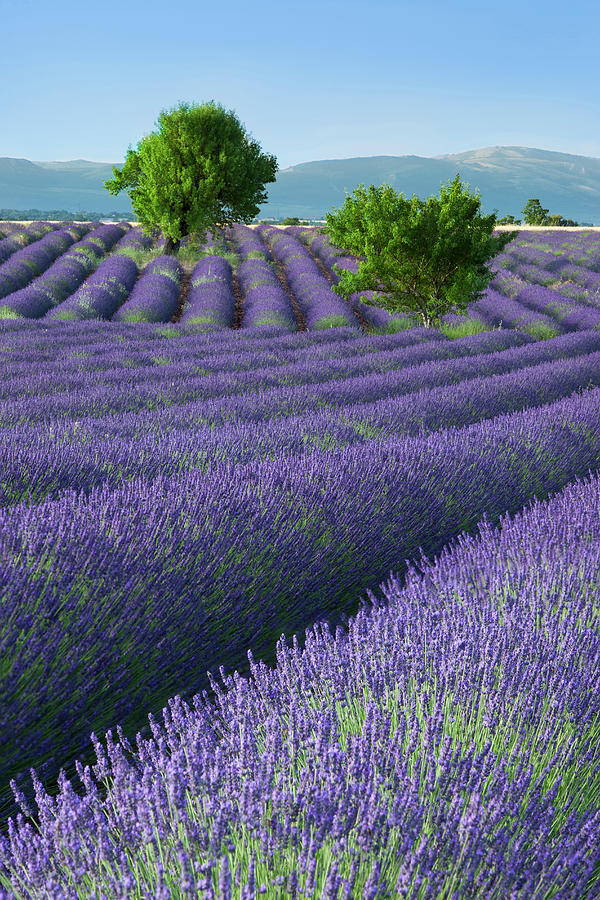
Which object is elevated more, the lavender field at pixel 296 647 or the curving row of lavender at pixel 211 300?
the curving row of lavender at pixel 211 300

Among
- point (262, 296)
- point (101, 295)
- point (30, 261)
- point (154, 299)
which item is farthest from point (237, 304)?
point (30, 261)

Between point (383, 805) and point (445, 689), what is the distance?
21.1 inches

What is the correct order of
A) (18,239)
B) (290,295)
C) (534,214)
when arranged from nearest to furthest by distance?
(290,295)
(18,239)
(534,214)

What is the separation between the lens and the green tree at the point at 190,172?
1933 centimetres

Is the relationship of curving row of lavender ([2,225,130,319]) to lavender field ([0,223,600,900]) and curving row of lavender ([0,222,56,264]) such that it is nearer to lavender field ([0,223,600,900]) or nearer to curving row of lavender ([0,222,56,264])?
curving row of lavender ([0,222,56,264])

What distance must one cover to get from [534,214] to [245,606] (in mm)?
45350

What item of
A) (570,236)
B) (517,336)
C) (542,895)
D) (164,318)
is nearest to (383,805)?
(542,895)

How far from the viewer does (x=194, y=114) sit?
65.5ft

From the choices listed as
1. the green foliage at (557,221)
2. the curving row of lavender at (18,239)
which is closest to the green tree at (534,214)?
the green foliage at (557,221)

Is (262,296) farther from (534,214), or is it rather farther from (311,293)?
(534,214)

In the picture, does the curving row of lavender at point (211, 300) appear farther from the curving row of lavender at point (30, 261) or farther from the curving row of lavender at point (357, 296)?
the curving row of lavender at point (30, 261)

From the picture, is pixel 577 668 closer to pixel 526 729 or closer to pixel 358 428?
pixel 526 729

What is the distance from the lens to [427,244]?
32.6 ft

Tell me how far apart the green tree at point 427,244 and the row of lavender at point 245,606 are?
444cm
